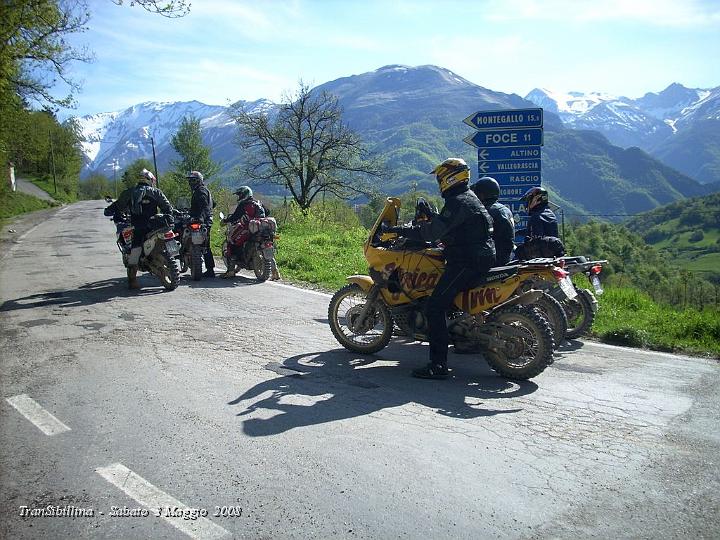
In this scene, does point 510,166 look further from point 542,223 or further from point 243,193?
point 243,193

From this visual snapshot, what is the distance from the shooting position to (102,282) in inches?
441

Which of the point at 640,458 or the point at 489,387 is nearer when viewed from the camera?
the point at 640,458

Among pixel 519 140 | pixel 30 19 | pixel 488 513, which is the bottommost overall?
pixel 488 513

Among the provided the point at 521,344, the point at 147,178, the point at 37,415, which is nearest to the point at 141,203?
the point at 147,178

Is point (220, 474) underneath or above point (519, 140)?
underneath

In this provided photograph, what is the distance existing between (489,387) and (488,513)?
2380mm

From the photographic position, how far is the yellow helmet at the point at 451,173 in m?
5.84

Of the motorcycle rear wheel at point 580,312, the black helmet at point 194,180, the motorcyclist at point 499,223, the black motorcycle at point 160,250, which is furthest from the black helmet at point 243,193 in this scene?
the motorcycle rear wheel at point 580,312

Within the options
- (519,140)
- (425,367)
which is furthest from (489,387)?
(519,140)

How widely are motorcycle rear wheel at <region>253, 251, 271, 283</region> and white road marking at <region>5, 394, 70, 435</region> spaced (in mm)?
6682

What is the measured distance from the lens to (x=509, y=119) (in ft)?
34.2

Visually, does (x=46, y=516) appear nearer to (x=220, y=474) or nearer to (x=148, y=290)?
(x=220, y=474)

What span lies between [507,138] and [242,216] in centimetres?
533

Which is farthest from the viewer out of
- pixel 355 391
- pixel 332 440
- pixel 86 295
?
pixel 86 295
